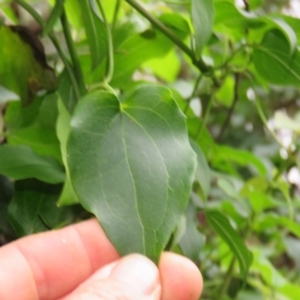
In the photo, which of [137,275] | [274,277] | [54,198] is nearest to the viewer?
[137,275]

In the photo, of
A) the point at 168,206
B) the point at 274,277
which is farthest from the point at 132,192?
the point at 274,277

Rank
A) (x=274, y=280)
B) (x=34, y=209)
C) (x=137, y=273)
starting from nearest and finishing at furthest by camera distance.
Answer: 1. (x=137, y=273)
2. (x=34, y=209)
3. (x=274, y=280)

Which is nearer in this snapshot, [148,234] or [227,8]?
[148,234]

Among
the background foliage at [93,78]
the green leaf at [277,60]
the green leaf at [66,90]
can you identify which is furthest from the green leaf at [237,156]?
the green leaf at [66,90]

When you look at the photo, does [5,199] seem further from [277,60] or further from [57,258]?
[277,60]

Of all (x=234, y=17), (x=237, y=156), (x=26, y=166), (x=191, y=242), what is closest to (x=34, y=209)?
(x=26, y=166)

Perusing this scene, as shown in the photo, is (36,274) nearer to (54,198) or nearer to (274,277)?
(54,198)

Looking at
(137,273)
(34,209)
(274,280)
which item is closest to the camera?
(137,273)

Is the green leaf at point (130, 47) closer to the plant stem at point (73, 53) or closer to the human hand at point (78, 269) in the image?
the plant stem at point (73, 53)
